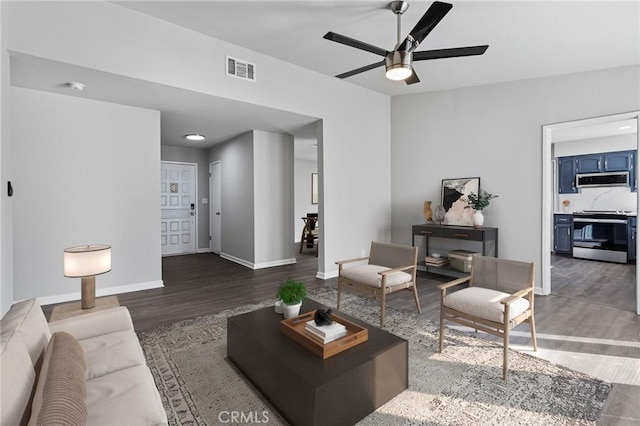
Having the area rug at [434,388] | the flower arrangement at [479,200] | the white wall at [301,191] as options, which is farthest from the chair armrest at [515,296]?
the white wall at [301,191]

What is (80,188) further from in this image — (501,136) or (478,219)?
(501,136)

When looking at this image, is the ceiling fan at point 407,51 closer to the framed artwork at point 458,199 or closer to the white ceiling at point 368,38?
the white ceiling at point 368,38

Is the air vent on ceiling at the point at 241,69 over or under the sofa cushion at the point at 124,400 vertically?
over

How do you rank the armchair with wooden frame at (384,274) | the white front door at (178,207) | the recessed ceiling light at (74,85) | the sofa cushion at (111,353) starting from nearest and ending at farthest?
the sofa cushion at (111,353) → the armchair with wooden frame at (384,274) → the recessed ceiling light at (74,85) → the white front door at (178,207)

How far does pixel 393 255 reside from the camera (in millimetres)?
3541

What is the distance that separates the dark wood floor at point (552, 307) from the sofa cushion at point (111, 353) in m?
1.29

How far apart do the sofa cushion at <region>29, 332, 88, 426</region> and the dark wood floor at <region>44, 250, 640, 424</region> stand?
1895 millimetres

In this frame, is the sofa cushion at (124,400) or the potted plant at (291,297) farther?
the potted plant at (291,297)

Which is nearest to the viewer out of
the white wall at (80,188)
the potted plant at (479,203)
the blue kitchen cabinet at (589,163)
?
the white wall at (80,188)

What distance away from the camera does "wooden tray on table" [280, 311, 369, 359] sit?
6.05 feet

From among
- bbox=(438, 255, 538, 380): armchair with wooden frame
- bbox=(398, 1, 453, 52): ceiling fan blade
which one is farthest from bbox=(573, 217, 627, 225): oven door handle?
bbox=(398, 1, 453, 52): ceiling fan blade

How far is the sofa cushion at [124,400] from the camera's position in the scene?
3.90 feet

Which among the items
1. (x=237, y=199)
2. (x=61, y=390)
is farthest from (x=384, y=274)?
(x=237, y=199)

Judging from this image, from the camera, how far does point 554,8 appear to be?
287cm
